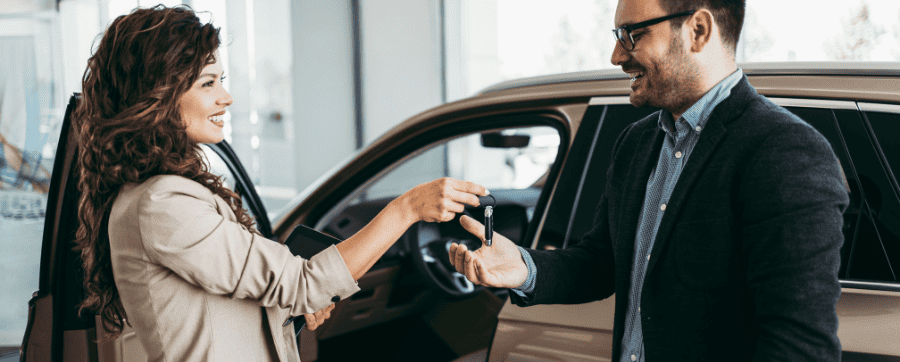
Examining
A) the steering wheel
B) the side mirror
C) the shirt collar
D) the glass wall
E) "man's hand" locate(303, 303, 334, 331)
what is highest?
Answer: the glass wall

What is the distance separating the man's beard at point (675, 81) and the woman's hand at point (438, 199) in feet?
1.32

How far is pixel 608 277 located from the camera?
4.74 ft

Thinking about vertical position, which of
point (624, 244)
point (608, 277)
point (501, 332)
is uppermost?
point (624, 244)

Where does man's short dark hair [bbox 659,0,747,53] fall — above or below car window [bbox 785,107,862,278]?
above

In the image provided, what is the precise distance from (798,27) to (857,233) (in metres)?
3.82

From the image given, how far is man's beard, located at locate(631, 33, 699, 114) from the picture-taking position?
1.21m

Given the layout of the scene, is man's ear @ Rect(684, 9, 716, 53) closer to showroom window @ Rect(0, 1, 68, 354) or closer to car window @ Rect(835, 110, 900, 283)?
car window @ Rect(835, 110, 900, 283)

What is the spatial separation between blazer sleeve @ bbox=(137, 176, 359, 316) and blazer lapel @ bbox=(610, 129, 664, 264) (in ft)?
1.84

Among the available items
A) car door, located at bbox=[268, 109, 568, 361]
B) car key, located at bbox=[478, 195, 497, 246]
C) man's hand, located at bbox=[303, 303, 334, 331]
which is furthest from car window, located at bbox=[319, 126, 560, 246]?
car key, located at bbox=[478, 195, 497, 246]

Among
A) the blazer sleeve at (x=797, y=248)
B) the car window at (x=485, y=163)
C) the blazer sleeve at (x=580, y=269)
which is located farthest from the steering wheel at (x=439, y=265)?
the car window at (x=485, y=163)

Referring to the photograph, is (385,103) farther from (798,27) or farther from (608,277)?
(608,277)

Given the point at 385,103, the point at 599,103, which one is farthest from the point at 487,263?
the point at 385,103

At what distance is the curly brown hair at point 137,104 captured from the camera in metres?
1.18

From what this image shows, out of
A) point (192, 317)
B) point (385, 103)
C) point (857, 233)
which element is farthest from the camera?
point (385, 103)
